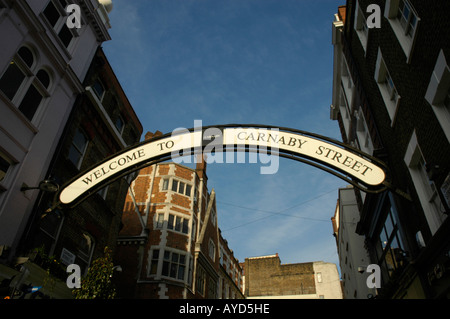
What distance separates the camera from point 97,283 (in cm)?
960

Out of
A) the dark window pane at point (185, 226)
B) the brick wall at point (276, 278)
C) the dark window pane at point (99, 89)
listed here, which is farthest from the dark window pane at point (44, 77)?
the brick wall at point (276, 278)

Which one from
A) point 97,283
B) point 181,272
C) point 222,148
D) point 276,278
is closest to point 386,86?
point 222,148

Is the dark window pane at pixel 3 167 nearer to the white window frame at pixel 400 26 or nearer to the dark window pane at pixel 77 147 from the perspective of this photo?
the dark window pane at pixel 77 147

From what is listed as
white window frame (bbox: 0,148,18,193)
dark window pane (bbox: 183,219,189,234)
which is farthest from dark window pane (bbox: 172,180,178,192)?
white window frame (bbox: 0,148,18,193)

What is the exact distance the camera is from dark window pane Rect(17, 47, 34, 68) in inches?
397

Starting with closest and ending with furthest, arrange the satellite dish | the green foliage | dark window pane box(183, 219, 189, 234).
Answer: the green foliage, the satellite dish, dark window pane box(183, 219, 189, 234)

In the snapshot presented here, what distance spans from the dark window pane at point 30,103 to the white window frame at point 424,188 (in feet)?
37.0

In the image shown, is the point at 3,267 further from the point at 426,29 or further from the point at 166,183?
the point at 166,183

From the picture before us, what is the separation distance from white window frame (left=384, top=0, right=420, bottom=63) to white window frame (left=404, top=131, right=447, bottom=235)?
2.30 m

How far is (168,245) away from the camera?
2600 centimetres

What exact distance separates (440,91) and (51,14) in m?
12.4

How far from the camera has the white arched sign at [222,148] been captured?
5.66m

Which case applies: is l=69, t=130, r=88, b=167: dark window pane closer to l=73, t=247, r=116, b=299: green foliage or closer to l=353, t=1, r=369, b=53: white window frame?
l=73, t=247, r=116, b=299: green foliage

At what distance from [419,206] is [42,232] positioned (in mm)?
11287
